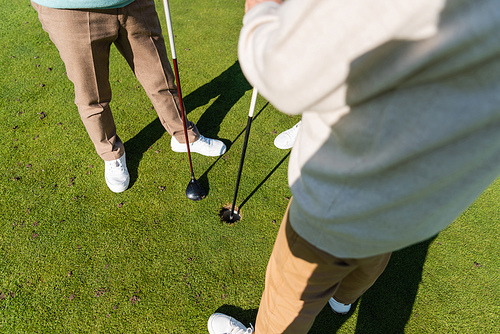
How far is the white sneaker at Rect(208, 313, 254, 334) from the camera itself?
6.30 ft

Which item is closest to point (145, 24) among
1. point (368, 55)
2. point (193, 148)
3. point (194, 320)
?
point (193, 148)

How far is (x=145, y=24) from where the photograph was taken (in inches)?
83.1

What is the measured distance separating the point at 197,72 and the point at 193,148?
136cm

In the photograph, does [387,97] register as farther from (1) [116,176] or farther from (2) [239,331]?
(1) [116,176]

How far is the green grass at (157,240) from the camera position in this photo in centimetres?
206

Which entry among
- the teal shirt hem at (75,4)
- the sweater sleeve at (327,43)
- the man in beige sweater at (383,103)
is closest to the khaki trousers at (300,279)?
the man in beige sweater at (383,103)

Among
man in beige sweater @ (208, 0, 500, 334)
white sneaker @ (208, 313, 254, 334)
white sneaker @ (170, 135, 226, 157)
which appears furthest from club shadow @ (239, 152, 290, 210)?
man in beige sweater @ (208, 0, 500, 334)

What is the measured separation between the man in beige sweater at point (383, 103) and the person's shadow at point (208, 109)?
1.96 m

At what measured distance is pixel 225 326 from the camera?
194 cm

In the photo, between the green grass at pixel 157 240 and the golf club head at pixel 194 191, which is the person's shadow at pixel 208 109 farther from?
the golf club head at pixel 194 191

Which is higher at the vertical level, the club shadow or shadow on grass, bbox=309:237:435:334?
the club shadow

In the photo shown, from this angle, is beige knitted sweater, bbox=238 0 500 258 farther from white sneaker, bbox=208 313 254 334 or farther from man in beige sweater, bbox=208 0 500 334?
white sneaker, bbox=208 313 254 334

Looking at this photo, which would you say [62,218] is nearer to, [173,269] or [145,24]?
[173,269]

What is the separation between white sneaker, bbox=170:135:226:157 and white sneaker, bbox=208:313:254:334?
4.78ft
